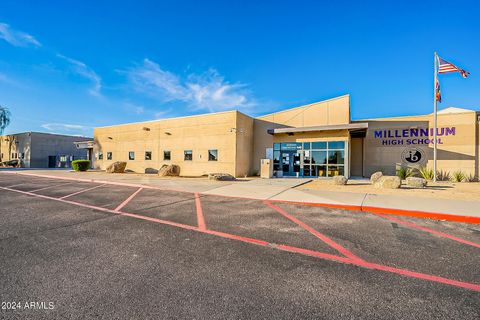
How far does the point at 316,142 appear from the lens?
59.5 ft

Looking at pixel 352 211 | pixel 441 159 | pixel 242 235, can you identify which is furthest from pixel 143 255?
pixel 441 159

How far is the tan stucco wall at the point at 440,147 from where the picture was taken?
652 inches

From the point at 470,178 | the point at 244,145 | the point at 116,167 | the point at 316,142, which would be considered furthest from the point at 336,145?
the point at 116,167

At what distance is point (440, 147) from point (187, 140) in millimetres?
22370

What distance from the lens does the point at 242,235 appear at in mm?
4426

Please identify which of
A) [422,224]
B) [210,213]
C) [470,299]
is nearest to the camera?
[470,299]

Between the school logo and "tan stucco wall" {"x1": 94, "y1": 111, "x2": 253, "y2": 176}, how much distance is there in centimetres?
1404

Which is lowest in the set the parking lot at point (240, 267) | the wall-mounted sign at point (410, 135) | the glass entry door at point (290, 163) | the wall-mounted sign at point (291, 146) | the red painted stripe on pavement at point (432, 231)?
the parking lot at point (240, 267)

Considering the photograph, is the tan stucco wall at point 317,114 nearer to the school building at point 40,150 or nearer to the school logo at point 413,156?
the school logo at point 413,156

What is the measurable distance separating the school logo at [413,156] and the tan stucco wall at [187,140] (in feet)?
46.1

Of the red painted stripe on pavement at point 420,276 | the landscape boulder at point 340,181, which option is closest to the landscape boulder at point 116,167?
the landscape boulder at point 340,181

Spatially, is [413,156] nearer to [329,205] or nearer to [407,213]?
[407,213]

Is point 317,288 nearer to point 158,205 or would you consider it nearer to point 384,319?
point 384,319

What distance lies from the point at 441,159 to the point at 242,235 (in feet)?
69.7
